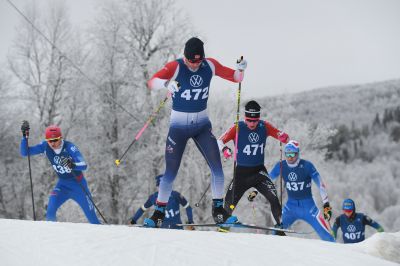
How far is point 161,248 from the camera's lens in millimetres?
3828

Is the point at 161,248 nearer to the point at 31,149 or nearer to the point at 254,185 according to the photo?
the point at 254,185

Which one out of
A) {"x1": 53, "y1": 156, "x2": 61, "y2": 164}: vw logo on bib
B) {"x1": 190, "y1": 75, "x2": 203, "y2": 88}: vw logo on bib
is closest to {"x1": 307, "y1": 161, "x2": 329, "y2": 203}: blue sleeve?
{"x1": 190, "y1": 75, "x2": 203, "y2": 88}: vw logo on bib

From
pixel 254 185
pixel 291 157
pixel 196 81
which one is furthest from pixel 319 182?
pixel 196 81

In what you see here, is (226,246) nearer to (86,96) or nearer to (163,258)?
(163,258)

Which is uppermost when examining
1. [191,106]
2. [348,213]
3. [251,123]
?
[191,106]

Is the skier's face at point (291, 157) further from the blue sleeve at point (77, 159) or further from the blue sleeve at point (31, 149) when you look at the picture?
the blue sleeve at point (31, 149)

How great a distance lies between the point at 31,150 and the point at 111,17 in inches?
737

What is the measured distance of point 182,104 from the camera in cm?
595

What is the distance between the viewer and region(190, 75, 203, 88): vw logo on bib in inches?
231

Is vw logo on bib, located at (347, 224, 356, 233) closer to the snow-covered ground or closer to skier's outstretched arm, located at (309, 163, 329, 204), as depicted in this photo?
skier's outstretched arm, located at (309, 163, 329, 204)

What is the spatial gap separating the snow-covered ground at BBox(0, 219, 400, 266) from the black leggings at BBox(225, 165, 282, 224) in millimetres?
2779

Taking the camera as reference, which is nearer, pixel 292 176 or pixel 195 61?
pixel 195 61

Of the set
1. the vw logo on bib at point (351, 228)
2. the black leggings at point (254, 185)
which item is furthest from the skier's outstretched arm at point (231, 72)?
the vw logo on bib at point (351, 228)

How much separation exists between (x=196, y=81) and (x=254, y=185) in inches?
103
